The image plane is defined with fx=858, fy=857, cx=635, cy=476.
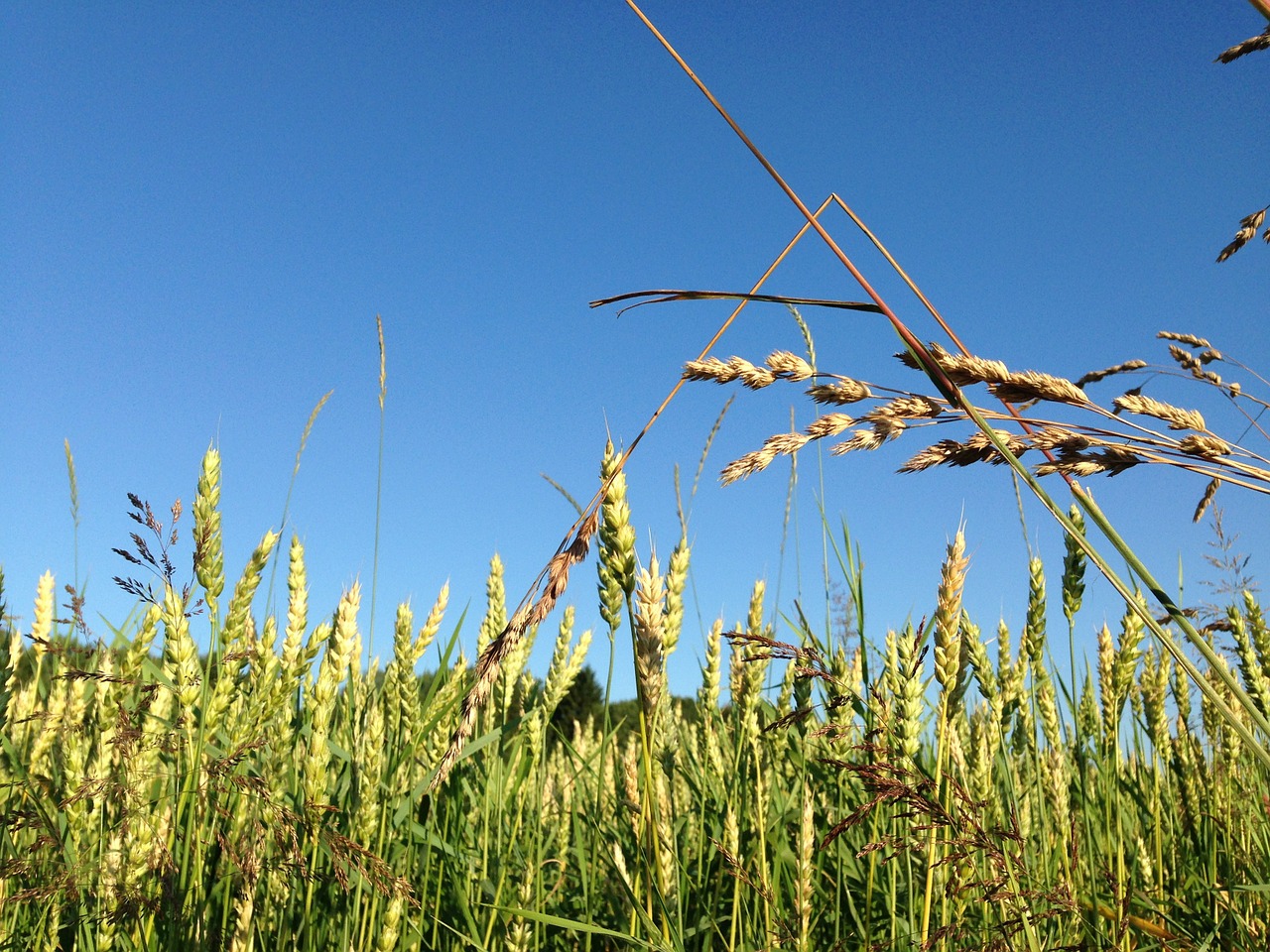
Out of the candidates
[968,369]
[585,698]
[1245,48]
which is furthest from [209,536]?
[585,698]

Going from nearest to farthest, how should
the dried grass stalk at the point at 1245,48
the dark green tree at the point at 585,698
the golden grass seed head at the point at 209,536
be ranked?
the dried grass stalk at the point at 1245,48, the golden grass seed head at the point at 209,536, the dark green tree at the point at 585,698

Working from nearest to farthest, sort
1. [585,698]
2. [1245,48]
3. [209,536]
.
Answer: [1245,48]
[209,536]
[585,698]

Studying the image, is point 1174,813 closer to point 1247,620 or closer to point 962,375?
point 1247,620

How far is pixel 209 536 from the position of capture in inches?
Answer: 79.2

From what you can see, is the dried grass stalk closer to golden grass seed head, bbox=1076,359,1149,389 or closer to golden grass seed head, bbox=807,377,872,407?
golden grass seed head, bbox=1076,359,1149,389

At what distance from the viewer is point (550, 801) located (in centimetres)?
355

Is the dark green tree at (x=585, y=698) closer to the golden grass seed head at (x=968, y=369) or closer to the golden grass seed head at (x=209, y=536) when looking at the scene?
the golden grass seed head at (x=209, y=536)

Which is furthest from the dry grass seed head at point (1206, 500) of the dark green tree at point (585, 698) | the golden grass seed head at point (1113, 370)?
the dark green tree at point (585, 698)

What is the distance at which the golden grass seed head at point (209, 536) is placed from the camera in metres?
2.00

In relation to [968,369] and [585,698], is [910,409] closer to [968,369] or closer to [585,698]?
[968,369]

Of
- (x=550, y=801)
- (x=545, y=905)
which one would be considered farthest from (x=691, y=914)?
(x=550, y=801)

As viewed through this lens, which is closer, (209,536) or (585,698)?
(209,536)

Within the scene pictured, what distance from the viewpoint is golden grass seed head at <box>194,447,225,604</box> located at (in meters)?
2.00

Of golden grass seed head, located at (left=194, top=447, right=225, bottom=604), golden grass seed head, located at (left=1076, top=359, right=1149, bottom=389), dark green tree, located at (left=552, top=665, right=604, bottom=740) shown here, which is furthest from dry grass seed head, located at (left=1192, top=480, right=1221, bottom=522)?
dark green tree, located at (left=552, top=665, right=604, bottom=740)
